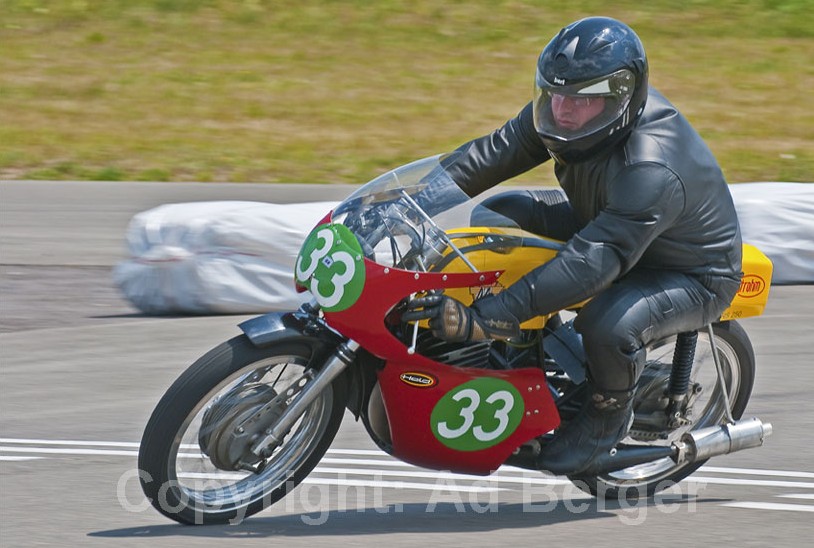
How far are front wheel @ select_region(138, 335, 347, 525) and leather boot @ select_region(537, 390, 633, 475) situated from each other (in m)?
0.76

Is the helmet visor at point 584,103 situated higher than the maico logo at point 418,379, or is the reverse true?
the helmet visor at point 584,103

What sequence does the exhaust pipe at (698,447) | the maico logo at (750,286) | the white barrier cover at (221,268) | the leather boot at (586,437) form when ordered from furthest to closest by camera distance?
the white barrier cover at (221,268)
the maico logo at (750,286)
the exhaust pipe at (698,447)
the leather boot at (586,437)

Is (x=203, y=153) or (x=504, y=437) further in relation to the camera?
(x=203, y=153)

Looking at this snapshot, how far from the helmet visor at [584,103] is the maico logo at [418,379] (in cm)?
90

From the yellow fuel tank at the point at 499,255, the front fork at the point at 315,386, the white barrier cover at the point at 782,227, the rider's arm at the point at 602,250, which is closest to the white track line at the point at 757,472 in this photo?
the yellow fuel tank at the point at 499,255

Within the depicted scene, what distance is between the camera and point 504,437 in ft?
15.6

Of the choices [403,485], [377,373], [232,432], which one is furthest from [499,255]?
[403,485]

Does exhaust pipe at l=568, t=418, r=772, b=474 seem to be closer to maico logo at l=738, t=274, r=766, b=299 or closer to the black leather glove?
maico logo at l=738, t=274, r=766, b=299

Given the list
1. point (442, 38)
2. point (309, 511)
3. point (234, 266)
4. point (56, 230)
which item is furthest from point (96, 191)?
point (442, 38)

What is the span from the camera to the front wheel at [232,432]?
178 inches

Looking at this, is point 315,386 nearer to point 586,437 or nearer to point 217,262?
point 586,437

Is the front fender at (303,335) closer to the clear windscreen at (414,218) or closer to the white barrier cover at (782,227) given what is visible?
the clear windscreen at (414,218)

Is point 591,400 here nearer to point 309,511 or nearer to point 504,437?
point 504,437

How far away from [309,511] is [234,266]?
3.81 meters
